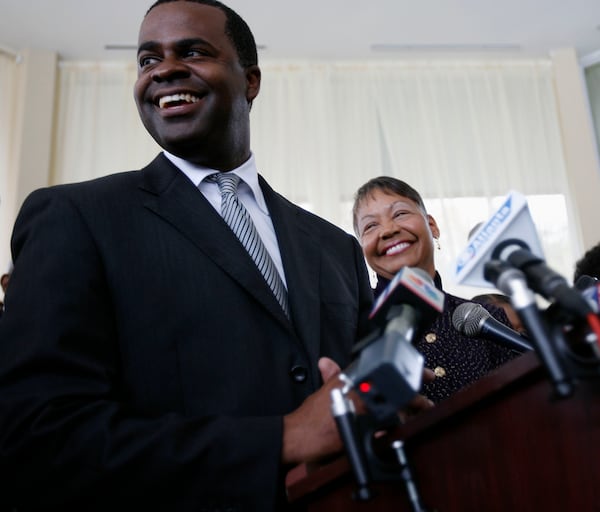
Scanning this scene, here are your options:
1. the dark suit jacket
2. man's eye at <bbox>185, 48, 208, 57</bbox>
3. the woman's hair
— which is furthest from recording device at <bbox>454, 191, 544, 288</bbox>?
the woman's hair

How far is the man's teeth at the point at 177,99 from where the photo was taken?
136cm

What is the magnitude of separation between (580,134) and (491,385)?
195 inches

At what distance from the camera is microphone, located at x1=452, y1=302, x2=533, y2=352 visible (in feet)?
3.76

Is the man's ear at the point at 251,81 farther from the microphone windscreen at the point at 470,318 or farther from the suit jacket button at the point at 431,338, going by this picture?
the suit jacket button at the point at 431,338

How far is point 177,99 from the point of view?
4.47ft

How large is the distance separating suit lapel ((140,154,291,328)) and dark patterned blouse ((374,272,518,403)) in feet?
2.39

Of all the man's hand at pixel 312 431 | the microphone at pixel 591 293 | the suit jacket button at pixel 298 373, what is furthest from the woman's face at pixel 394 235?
the man's hand at pixel 312 431

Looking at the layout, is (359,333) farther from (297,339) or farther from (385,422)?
(385,422)

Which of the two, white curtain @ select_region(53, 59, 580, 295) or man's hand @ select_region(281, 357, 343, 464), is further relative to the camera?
white curtain @ select_region(53, 59, 580, 295)

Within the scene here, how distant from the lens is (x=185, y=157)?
1380 mm

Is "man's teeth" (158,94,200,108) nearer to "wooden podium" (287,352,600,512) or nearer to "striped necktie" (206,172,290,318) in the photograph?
"striped necktie" (206,172,290,318)

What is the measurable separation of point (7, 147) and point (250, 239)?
3933 millimetres

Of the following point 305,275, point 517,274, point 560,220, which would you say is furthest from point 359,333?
point 560,220

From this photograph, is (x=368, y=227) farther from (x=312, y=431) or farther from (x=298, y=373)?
(x=312, y=431)
